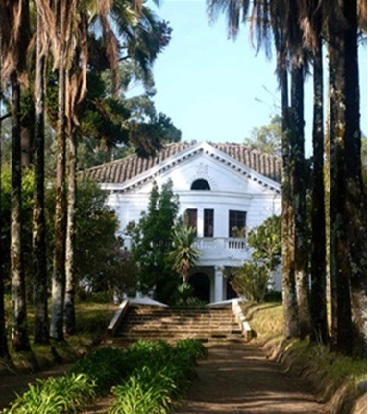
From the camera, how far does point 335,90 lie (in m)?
12.5

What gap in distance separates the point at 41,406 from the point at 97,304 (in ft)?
65.9

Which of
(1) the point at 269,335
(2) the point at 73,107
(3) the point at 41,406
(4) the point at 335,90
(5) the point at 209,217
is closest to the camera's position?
(3) the point at 41,406

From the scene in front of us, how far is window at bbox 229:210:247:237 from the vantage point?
134 ft

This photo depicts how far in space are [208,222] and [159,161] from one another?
5.38m

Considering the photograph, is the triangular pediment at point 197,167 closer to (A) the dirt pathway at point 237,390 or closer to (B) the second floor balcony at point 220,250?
(B) the second floor balcony at point 220,250

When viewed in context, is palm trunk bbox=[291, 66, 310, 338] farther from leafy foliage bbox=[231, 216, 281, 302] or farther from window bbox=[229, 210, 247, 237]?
window bbox=[229, 210, 247, 237]

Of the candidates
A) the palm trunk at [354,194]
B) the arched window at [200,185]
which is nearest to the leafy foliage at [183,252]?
the arched window at [200,185]

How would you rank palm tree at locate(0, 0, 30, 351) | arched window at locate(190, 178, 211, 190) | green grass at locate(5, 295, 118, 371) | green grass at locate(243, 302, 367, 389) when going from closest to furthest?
1. green grass at locate(243, 302, 367, 389)
2. palm tree at locate(0, 0, 30, 351)
3. green grass at locate(5, 295, 118, 371)
4. arched window at locate(190, 178, 211, 190)

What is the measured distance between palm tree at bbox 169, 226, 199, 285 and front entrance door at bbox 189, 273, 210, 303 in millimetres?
5254

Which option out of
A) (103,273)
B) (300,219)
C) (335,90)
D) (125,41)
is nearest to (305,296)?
(300,219)

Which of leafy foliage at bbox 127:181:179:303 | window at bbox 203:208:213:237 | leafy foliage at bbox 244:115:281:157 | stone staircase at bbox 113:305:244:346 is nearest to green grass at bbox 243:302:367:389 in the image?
stone staircase at bbox 113:305:244:346

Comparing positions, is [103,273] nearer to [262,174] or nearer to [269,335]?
[269,335]

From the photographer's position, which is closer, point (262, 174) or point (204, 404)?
point (204, 404)

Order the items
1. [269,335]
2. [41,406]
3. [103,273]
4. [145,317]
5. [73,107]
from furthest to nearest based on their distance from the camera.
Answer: [103,273] < [145,317] < [269,335] < [73,107] < [41,406]
